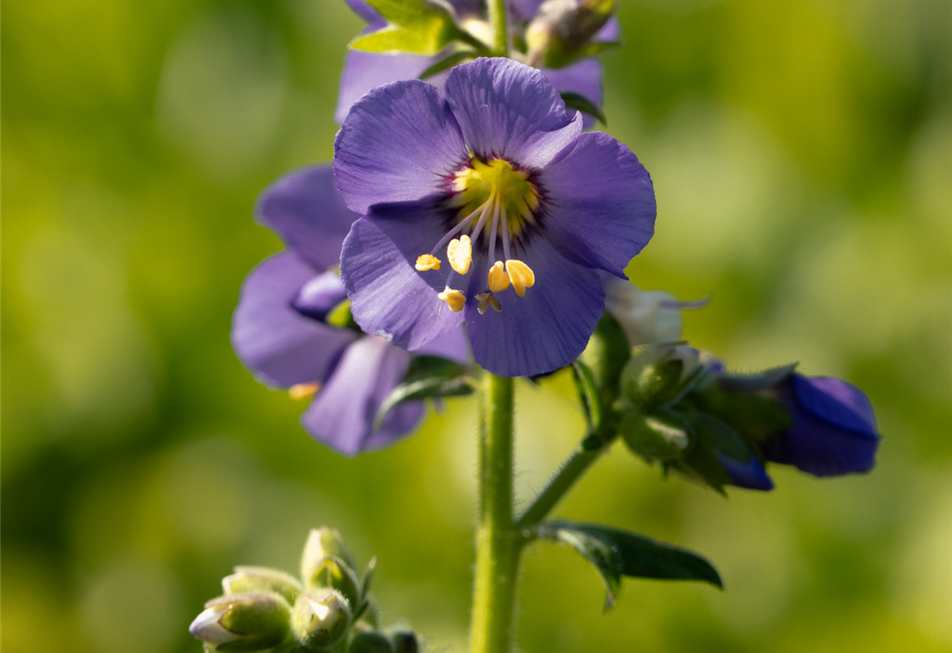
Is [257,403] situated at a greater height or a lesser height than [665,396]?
lesser

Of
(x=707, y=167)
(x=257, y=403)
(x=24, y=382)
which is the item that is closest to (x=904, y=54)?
(x=707, y=167)

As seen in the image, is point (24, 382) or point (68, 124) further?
point (68, 124)

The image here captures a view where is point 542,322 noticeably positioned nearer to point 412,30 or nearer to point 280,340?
point 412,30

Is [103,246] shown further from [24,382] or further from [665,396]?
[665,396]

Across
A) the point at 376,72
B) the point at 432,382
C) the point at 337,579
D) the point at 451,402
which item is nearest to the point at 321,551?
the point at 337,579

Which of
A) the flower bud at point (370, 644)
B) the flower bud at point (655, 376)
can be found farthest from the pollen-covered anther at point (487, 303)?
the flower bud at point (370, 644)

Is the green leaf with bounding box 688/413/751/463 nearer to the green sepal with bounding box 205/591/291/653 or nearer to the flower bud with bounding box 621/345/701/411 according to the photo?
the flower bud with bounding box 621/345/701/411
